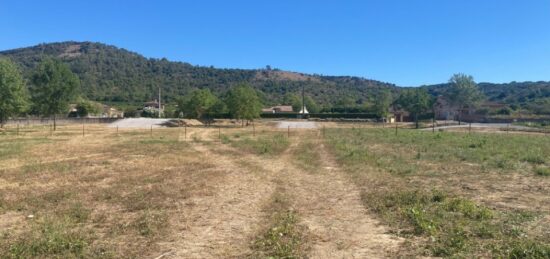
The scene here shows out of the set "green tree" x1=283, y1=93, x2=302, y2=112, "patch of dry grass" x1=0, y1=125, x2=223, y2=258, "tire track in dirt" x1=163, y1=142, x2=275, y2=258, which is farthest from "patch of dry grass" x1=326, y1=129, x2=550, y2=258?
"green tree" x1=283, y1=93, x2=302, y2=112

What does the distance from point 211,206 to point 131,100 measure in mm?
176017

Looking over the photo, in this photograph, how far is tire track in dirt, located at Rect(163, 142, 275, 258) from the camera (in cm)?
789

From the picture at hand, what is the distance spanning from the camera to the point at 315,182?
52.7ft

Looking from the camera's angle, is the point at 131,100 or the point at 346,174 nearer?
the point at 346,174

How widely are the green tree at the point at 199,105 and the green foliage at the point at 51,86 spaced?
3201cm

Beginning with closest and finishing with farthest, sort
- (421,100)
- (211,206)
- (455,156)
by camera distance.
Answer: (211,206), (455,156), (421,100)

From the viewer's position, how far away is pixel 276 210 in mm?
11227

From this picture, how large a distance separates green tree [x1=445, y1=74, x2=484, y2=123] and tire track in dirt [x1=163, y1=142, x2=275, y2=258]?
9940cm

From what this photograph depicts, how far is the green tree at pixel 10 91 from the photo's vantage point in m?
51.2

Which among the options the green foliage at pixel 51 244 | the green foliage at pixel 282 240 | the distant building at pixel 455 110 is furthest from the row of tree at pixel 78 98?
the green foliage at pixel 282 240

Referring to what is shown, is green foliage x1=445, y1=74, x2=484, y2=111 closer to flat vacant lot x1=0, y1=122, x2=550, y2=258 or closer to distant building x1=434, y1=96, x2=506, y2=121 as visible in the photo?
distant building x1=434, y1=96, x2=506, y2=121

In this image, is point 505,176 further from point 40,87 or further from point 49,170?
point 40,87

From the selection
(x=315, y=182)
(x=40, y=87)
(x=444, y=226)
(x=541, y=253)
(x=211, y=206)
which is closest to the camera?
(x=541, y=253)

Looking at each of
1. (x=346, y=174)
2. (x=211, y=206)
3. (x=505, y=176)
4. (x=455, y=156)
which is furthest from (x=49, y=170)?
(x=455, y=156)
